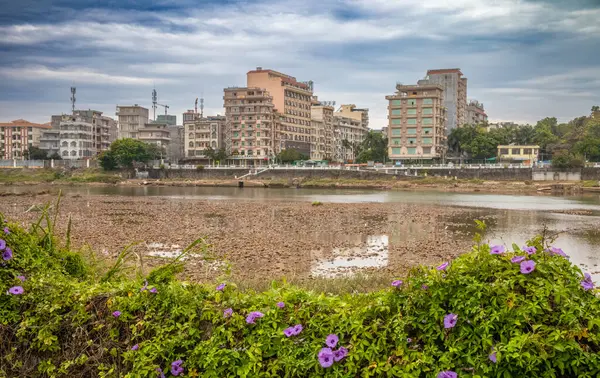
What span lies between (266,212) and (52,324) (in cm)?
3091

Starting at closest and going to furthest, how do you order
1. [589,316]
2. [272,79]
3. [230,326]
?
[589,316] → [230,326] → [272,79]

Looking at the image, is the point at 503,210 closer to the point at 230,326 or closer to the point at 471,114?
the point at 230,326

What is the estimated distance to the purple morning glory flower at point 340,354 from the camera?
3855 millimetres

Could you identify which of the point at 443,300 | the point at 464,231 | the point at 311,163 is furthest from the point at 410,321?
the point at 311,163

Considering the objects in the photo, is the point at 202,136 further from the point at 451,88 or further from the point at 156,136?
the point at 451,88

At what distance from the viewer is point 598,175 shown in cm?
7688

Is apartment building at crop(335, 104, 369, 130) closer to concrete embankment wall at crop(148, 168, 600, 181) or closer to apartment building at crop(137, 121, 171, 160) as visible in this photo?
apartment building at crop(137, 121, 171, 160)

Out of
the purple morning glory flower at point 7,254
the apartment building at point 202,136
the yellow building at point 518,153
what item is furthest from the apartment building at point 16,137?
the purple morning glory flower at point 7,254

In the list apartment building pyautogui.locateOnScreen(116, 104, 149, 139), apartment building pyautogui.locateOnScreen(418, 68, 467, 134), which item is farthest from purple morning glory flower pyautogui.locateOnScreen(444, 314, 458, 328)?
apartment building pyautogui.locateOnScreen(116, 104, 149, 139)

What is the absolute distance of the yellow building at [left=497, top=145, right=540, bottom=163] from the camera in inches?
3873

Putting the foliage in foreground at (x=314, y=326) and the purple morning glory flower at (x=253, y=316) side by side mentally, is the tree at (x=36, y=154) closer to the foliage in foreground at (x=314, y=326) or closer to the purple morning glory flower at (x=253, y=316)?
the foliage in foreground at (x=314, y=326)

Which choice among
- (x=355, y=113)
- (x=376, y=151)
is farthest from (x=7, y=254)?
(x=355, y=113)

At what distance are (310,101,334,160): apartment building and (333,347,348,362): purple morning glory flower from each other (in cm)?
12483

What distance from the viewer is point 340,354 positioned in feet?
12.7
